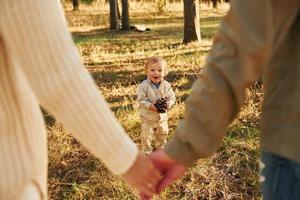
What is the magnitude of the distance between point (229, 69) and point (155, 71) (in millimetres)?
3534

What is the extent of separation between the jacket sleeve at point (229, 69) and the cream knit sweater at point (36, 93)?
0.27 metres

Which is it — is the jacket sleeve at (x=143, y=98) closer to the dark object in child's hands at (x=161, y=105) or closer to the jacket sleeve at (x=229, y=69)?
the dark object in child's hands at (x=161, y=105)

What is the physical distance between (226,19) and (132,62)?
985 cm

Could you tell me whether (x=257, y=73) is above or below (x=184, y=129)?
above

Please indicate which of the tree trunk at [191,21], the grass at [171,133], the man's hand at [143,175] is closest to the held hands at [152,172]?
the man's hand at [143,175]

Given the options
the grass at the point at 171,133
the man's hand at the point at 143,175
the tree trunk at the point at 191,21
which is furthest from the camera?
the tree trunk at the point at 191,21

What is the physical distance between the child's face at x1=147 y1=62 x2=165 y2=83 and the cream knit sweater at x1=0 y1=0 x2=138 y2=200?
3.44 m

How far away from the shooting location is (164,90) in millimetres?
5246

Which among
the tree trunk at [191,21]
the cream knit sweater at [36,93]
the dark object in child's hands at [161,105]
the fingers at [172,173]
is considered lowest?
the tree trunk at [191,21]

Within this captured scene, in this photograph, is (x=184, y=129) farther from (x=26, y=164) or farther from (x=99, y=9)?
(x=99, y=9)

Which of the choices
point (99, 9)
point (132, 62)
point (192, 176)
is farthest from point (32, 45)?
point (99, 9)

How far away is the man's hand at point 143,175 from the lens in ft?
6.24

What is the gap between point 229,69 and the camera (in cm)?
171

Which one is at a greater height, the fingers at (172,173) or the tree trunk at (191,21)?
the fingers at (172,173)
